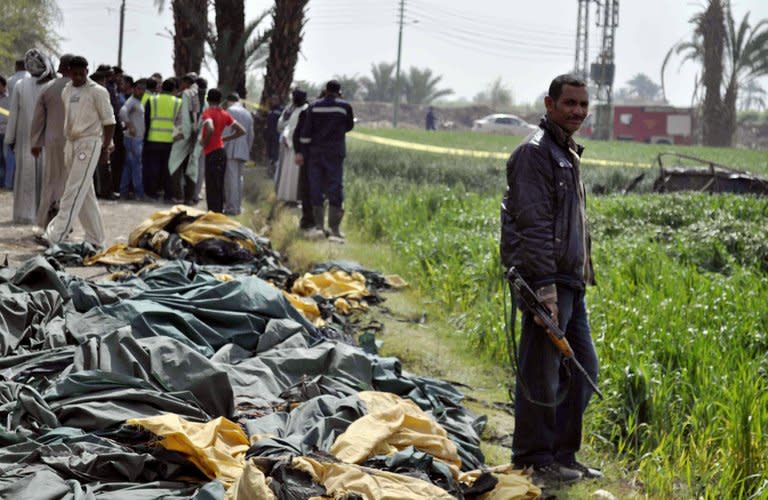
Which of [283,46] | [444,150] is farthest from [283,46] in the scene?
[444,150]

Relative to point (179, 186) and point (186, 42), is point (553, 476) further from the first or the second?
point (186, 42)

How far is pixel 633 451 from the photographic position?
5961mm

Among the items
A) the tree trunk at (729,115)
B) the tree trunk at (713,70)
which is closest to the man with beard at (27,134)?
the tree trunk at (713,70)

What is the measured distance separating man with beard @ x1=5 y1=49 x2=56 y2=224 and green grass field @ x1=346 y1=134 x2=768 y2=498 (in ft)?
13.3

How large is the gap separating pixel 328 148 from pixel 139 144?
12.6ft

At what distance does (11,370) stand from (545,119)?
2.94 meters

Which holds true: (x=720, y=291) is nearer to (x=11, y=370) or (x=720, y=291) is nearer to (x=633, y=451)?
(x=633, y=451)

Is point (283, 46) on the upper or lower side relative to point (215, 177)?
upper

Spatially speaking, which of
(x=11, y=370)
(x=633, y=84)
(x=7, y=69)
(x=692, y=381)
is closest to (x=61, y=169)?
(x=11, y=370)

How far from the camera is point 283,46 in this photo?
19.4 meters

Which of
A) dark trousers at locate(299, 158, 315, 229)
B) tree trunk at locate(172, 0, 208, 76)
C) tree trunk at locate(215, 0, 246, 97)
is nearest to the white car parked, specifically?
tree trunk at locate(172, 0, 208, 76)

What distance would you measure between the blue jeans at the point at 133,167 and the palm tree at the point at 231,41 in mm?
2974

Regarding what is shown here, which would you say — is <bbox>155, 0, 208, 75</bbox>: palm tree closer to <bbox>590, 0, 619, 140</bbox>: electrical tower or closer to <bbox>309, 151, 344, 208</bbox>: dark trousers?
<bbox>309, 151, 344, 208</bbox>: dark trousers

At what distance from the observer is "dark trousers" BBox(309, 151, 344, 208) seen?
13266 millimetres
